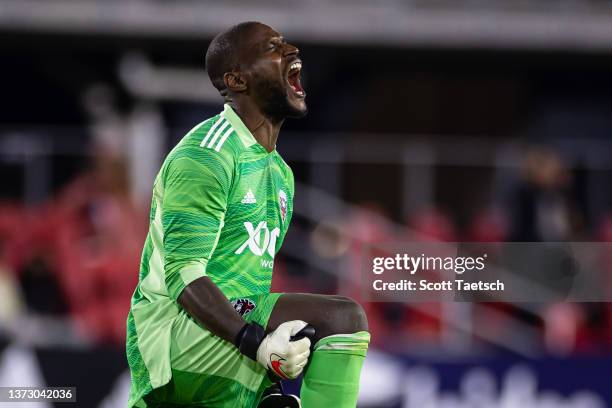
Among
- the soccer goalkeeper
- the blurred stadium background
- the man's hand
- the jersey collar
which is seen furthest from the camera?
the blurred stadium background

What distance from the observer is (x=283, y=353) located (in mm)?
3371

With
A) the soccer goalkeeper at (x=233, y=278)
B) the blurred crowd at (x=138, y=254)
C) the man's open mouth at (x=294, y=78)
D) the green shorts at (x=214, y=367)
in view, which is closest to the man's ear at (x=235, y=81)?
the soccer goalkeeper at (x=233, y=278)

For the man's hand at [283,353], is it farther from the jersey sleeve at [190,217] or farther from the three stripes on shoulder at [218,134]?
the three stripes on shoulder at [218,134]

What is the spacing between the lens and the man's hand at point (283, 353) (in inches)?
133

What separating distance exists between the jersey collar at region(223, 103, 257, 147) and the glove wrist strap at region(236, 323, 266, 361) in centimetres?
60

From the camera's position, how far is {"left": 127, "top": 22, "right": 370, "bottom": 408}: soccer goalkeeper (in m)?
3.50

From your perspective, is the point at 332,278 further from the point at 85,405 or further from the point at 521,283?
the point at 85,405

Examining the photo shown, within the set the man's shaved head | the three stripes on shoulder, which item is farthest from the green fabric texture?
the man's shaved head

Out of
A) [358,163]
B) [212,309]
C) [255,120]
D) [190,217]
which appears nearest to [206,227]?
[190,217]

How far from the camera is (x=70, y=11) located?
428 inches

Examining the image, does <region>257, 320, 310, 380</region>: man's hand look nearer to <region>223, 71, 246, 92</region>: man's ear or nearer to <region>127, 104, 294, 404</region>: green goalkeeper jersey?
<region>127, 104, 294, 404</region>: green goalkeeper jersey

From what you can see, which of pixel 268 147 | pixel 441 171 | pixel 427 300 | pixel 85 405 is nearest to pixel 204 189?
pixel 268 147

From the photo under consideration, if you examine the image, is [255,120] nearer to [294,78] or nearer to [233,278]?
[294,78]

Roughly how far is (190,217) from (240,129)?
1.29 feet
